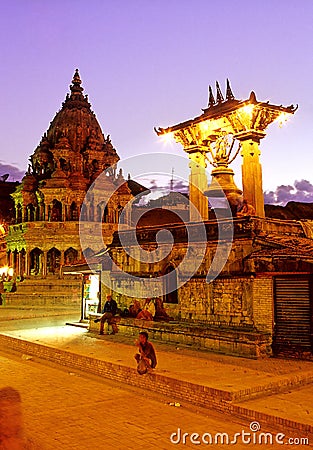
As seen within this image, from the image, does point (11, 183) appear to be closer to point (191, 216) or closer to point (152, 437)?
point (191, 216)

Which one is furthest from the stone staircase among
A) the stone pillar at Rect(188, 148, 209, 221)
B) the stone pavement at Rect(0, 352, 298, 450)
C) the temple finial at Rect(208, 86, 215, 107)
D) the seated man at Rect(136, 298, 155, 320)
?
the stone pavement at Rect(0, 352, 298, 450)

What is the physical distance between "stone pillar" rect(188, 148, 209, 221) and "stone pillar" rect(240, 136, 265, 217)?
2.23 metres

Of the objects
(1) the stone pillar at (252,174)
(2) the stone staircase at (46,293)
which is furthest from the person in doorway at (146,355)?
(2) the stone staircase at (46,293)

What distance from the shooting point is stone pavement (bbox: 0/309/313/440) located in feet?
23.7

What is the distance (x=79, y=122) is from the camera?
4181cm

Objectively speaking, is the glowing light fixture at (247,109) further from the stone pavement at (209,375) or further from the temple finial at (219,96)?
the stone pavement at (209,375)

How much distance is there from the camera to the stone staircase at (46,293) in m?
27.8

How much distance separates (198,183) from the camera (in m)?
15.4

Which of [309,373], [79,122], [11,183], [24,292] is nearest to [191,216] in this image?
[309,373]

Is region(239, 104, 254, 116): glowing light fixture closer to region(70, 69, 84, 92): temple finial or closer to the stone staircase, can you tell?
the stone staircase

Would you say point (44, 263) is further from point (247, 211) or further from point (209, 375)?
point (209, 375)

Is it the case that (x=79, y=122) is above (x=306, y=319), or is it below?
above

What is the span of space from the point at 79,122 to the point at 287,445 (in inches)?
1524

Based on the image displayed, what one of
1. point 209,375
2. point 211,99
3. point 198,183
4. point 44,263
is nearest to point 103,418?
point 209,375
